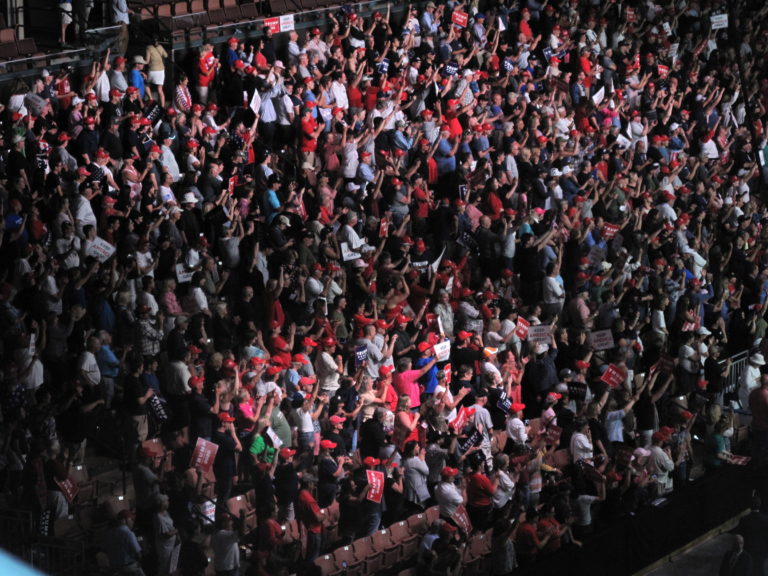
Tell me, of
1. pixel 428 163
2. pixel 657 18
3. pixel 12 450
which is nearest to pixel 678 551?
pixel 428 163

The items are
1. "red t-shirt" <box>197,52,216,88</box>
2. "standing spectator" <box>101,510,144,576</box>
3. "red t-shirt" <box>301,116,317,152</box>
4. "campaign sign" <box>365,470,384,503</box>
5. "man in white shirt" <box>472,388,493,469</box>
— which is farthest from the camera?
"red t-shirt" <box>197,52,216,88</box>

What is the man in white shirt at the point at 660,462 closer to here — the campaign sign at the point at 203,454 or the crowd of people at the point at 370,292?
the crowd of people at the point at 370,292

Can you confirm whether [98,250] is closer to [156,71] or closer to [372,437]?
[372,437]

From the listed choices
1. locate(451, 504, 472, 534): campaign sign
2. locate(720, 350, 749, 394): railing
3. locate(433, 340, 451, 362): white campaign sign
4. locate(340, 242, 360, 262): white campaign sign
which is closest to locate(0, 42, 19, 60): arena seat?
locate(340, 242, 360, 262): white campaign sign

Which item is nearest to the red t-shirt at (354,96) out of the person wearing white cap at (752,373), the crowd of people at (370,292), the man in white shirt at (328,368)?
the crowd of people at (370,292)

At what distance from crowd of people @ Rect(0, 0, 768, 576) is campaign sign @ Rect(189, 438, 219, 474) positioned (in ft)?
0.18

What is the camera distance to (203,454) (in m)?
12.9

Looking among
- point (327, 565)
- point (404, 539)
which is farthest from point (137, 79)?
point (327, 565)

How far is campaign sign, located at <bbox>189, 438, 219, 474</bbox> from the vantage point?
42.1 feet

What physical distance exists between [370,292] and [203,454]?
4.17 m

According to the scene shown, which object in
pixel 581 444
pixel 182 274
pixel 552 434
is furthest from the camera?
pixel 552 434

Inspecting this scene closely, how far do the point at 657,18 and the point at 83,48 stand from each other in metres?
11.7

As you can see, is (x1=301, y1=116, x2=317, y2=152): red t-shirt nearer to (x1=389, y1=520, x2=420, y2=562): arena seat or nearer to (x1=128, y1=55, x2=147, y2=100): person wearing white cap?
(x1=128, y1=55, x2=147, y2=100): person wearing white cap

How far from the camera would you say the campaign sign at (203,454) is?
1282 centimetres
